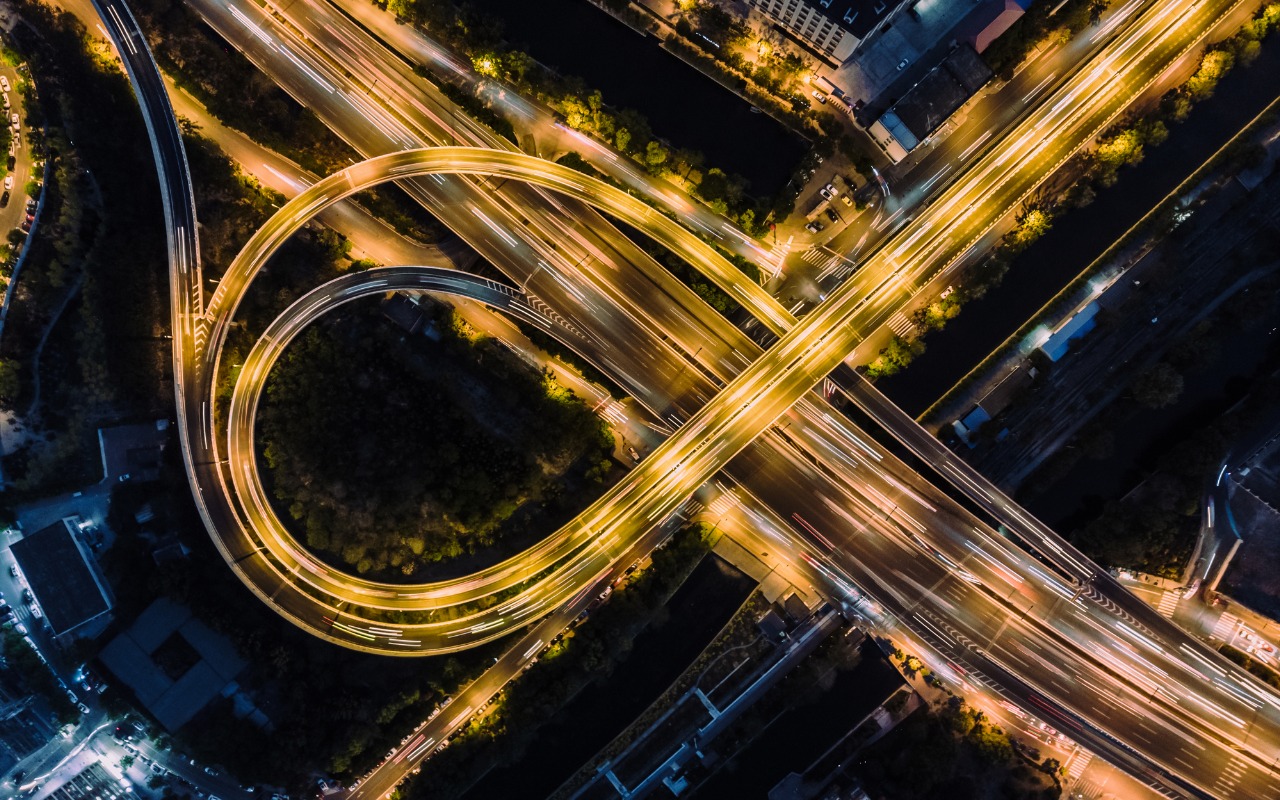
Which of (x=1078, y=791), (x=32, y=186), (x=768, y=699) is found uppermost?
(x=32, y=186)

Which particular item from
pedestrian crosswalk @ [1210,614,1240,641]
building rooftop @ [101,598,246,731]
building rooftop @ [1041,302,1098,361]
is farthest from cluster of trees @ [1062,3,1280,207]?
building rooftop @ [101,598,246,731]

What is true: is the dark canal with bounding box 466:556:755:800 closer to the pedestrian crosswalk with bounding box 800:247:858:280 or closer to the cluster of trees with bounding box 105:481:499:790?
the cluster of trees with bounding box 105:481:499:790

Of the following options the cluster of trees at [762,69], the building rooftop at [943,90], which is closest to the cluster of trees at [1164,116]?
the building rooftop at [943,90]

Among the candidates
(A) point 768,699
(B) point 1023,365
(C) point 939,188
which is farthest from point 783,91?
(A) point 768,699

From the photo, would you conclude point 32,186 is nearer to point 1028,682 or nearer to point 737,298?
point 737,298

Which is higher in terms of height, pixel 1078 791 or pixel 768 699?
pixel 768 699
